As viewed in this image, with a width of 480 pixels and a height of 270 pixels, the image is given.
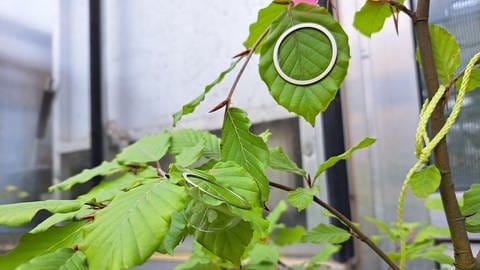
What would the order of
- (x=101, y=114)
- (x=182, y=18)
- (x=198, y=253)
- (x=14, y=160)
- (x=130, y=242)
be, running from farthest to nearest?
1. (x=101, y=114)
2. (x=182, y=18)
3. (x=14, y=160)
4. (x=198, y=253)
5. (x=130, y=242)

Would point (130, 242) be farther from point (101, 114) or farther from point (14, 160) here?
point (101, 114)

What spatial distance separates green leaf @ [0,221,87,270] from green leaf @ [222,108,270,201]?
157 millimetres

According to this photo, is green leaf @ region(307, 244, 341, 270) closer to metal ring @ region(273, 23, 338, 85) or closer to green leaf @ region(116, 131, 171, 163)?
green leaf @ region(116, 131, 171, 163)

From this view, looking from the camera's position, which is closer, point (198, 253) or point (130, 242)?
point (130, 242)

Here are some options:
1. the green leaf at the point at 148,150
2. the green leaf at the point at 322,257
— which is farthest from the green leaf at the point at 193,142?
the green leaf at the point at 322,257

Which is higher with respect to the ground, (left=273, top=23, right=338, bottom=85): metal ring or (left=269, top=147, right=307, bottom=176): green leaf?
(left=273, top=23, right=338, bottom=85): metal ring

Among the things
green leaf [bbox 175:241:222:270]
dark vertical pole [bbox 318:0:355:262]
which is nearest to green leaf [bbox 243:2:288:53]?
green leaf [bbox 175:241:222:270]

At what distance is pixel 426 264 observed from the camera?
900 millimetres

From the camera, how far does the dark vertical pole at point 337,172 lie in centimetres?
102

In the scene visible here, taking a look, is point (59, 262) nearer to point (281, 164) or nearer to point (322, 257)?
point (281, 164)

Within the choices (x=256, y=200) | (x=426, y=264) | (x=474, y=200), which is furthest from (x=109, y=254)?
(x=426, y=264)

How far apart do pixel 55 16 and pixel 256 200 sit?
1336mm

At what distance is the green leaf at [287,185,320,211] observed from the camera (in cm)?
43

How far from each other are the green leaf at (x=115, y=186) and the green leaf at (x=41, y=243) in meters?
0.04
